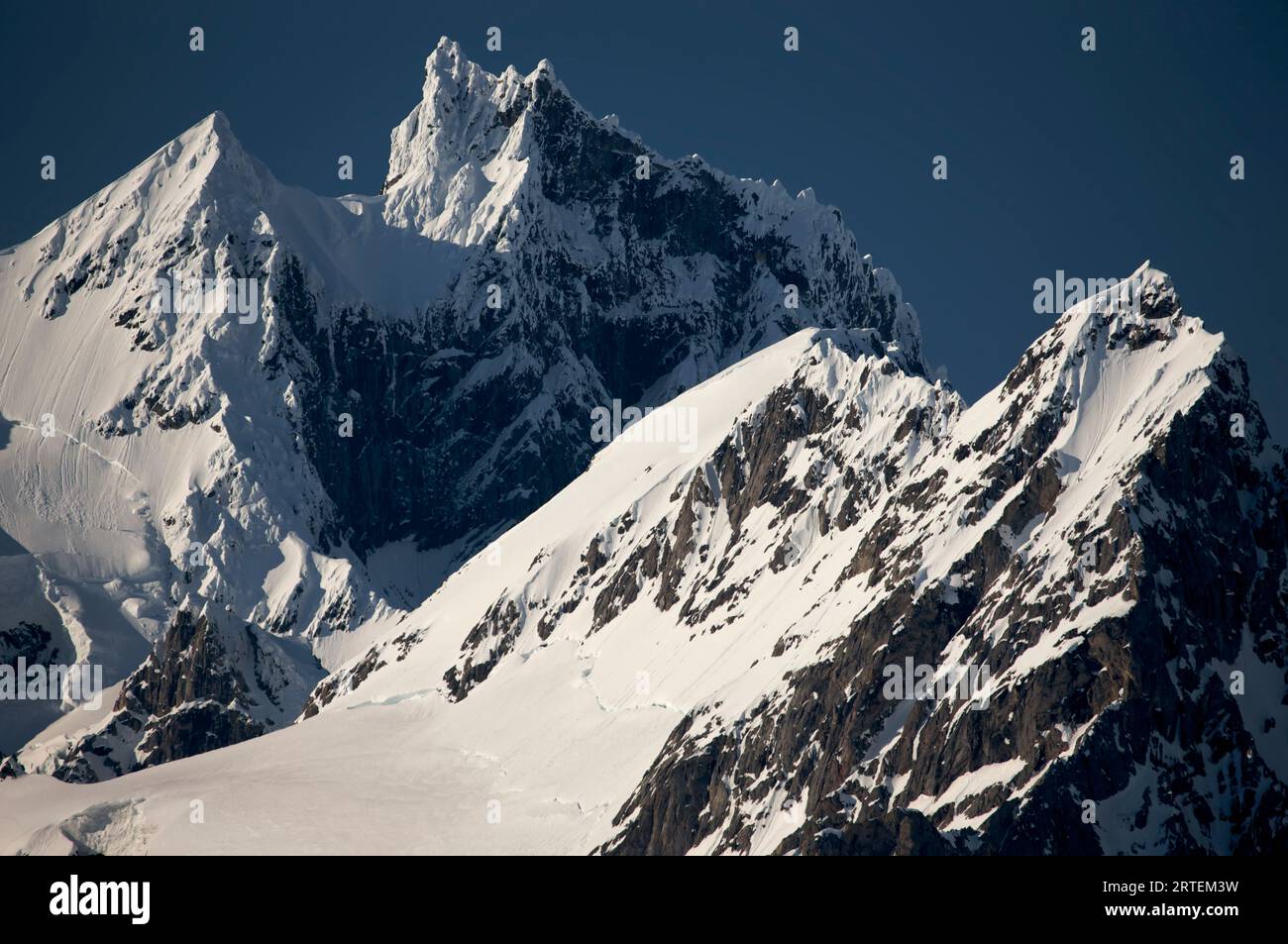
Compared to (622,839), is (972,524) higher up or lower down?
higher up

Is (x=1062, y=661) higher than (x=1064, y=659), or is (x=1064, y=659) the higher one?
(x=1064, y=659)

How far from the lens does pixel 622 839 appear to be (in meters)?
193

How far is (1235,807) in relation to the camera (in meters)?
158

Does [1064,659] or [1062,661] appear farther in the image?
[1064,659]
